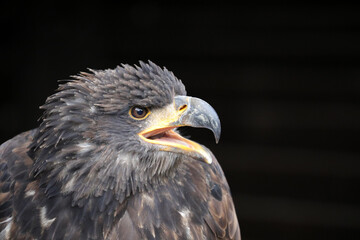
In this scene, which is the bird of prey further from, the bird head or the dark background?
the dark background

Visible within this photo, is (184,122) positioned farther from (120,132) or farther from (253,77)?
(253,77)

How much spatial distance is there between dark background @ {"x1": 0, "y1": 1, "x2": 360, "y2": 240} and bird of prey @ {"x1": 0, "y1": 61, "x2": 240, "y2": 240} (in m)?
3.48

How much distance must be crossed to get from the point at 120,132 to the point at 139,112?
12cm

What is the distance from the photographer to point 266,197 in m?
6.68

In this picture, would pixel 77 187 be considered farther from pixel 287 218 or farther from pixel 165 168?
pixel 287 218

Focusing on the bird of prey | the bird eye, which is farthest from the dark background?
the bird eye

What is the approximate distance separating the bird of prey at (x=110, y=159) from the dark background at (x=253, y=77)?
3481 mm

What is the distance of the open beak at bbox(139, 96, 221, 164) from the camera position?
2311 millimetres

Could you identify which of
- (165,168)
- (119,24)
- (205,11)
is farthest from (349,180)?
(165,168)

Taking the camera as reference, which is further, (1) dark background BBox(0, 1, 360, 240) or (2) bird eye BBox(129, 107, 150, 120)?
(1) dark background BBox(0, 1, 360, 240)

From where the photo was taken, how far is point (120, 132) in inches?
92.2

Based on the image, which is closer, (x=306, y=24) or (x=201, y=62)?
(x=306, y=24)

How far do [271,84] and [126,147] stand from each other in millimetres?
4207

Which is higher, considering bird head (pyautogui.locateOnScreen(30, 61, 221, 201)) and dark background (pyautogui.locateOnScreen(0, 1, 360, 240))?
bird head (pyautogui.locateOnScreen(30, 61, 221, 201))
